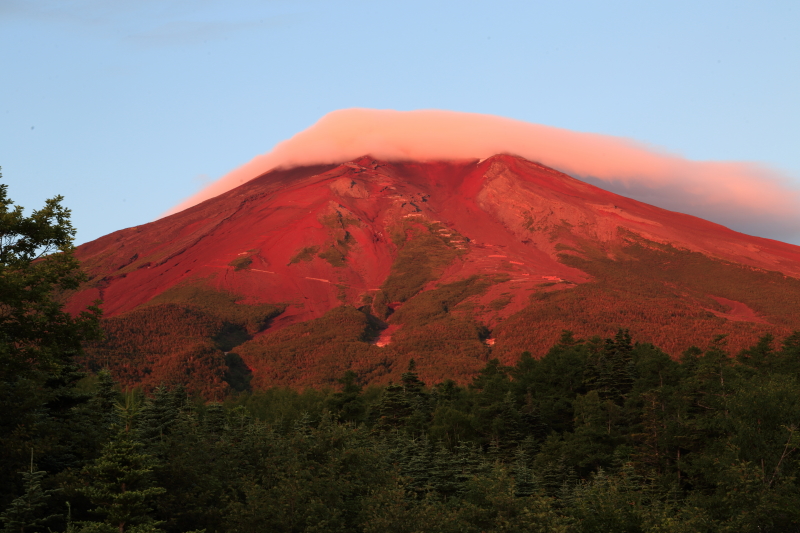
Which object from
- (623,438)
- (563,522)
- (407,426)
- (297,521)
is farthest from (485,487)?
(407,426)

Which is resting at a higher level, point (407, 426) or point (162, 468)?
point (162, 468)

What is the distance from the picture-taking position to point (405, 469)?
145ft

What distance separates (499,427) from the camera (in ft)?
198

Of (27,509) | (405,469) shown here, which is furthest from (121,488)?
(405,469)

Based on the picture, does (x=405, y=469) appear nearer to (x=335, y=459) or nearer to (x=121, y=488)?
(x=335, y=459)

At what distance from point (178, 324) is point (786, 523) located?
176 meters

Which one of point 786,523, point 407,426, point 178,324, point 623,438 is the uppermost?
point 786,523

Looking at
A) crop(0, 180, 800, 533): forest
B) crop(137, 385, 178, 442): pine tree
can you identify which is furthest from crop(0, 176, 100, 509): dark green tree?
crop(137, 385, 178, 442): pine tree

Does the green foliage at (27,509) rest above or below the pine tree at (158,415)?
above

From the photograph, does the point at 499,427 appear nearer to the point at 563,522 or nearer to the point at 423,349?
the point at 563,522

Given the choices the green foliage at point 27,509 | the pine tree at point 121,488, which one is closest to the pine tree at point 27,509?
the green foliage at point 27,509

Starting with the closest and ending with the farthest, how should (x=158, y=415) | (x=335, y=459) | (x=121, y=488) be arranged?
(x=121, y=488) → (x=335, y=459) → (x=158, y=415)

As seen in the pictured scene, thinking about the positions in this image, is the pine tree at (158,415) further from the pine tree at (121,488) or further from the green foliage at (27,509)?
the green foliage at (27,509)

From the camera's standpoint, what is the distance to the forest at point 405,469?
25.6 meters
